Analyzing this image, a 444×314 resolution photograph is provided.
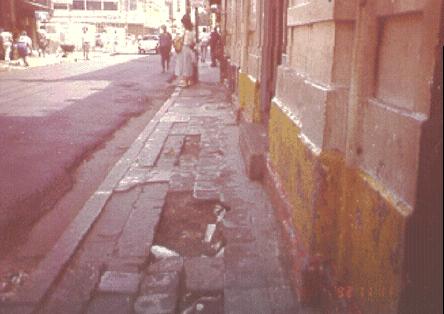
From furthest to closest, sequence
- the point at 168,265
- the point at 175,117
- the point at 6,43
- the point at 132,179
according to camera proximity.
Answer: the point at 6,43 → the point at 175,117 → the point at 132,179 → the point at 168,265

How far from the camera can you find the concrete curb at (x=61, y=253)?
3.56 m

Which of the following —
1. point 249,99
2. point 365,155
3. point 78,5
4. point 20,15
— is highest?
point 78,5

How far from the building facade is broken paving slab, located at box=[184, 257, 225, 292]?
21.8 inches

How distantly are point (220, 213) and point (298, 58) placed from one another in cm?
182

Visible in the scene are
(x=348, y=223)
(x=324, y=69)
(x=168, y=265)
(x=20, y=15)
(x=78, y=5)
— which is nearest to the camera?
(x=348, y=223)

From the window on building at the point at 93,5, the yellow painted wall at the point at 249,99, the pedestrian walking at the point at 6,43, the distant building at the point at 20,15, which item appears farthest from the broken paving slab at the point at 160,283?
the window on building at the point at 93,5

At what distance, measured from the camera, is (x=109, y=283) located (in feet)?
12.6

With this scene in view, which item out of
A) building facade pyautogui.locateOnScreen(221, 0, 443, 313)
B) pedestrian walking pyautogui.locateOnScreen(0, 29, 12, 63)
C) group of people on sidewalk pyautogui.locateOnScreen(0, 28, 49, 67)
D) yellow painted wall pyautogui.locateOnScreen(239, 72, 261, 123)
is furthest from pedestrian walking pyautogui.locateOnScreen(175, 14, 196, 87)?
pedestrian walking pyautogui.locateOnScreen(0, 29, 12, 63)

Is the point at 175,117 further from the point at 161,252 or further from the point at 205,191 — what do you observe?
the point at 161,252

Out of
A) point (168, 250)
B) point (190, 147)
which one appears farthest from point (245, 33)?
point (168, 250)

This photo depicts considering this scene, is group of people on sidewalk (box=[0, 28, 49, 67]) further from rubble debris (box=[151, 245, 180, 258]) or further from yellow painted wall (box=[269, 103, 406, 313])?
yellow painted wall (box=[269, 103, 406, 313])

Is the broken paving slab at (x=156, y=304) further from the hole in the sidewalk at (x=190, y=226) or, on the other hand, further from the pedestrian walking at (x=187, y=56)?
the pedestrian walking at (x=187, y=56)

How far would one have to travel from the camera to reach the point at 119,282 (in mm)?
3842

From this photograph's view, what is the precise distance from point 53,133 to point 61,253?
5.61m
